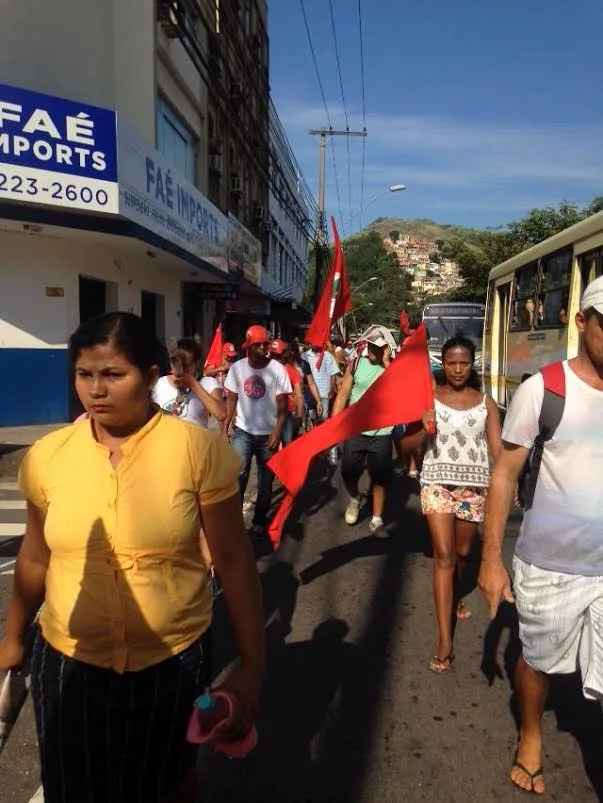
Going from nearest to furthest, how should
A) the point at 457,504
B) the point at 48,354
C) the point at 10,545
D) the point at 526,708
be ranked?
the point at 526,708, the point at 457,504, the point at 10,545, the point at 48,354

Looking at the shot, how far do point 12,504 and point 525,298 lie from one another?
27.4 feet

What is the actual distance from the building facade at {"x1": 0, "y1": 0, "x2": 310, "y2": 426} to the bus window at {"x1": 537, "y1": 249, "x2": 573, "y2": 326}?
21.4 ft

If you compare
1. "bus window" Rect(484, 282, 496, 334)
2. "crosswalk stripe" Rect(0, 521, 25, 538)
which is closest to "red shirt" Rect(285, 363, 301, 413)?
"crosswalk stripe" Rect(0, 521, 25, 538)

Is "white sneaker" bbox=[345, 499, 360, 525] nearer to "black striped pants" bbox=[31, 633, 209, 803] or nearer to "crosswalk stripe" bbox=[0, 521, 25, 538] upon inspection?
"crosswalk stripe" bbox=[0, 521, 25, 538]

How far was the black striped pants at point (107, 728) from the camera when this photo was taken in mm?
1799

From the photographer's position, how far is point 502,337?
13047 millimetres

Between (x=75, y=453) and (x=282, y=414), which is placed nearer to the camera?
(x=75, y=453)

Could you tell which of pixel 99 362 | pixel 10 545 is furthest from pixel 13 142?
pixel 99 362

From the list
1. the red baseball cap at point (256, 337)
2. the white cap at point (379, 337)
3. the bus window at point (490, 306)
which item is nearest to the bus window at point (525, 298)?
the bus window at point (490, 306)

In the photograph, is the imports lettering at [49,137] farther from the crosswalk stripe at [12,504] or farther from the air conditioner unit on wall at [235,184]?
the air conditioner unit on wall at [235,184]

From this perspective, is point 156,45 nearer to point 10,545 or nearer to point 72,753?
point 10,545

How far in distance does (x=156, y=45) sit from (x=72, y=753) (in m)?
15.5

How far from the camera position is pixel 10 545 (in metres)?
5.86

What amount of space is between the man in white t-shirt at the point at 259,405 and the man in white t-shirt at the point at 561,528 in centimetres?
352
